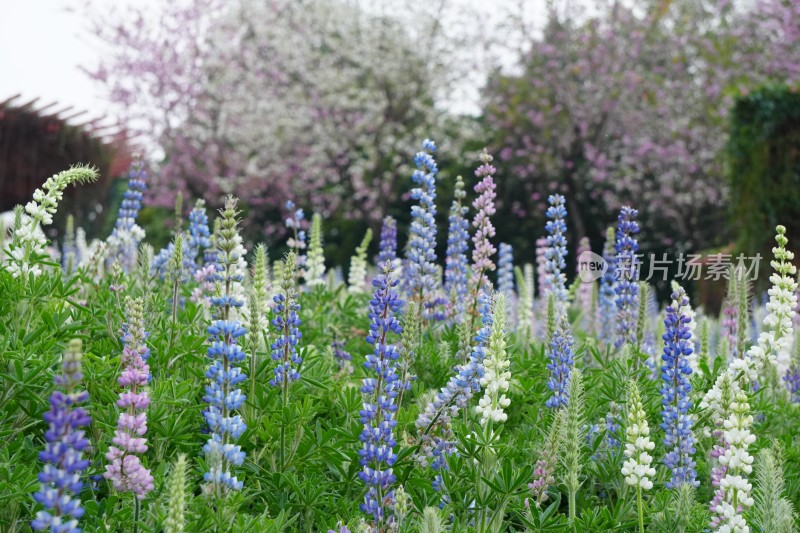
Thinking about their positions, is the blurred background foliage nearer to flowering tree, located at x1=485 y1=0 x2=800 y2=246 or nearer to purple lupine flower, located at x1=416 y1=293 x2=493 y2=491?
flowering tree, located at x1=485 y1=0 x2=800 y2=246

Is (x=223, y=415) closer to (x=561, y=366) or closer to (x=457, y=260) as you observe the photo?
(x=561, y=366)

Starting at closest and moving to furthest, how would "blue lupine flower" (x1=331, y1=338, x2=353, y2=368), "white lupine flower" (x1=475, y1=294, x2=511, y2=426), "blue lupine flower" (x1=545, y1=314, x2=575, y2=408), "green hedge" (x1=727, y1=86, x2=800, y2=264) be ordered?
1. "white lupine flower" (x1=475, y1=294, x2=511, y2=426)
2. "blue lupine flower" (x1=545, y1=314, x2=575, y2=408)
3. "blue lupine flower" (x1=331, y1=338, x2=353, y2=368)
4. "green hedge" (x1=727, y1=86, x2=800, y2=264)

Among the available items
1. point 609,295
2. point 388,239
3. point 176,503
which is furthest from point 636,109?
point 176,503

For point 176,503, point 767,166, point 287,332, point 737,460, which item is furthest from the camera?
point 767,166

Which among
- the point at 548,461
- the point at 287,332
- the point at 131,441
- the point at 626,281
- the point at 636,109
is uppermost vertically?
the point at 636,109

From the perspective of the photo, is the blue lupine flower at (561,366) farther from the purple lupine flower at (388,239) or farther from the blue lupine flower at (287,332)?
the purple lupine flower at (388,239)

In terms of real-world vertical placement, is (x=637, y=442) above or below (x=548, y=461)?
above

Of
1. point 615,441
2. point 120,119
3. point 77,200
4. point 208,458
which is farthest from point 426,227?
point 120,119

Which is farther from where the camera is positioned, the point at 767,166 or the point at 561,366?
the point at 767,166

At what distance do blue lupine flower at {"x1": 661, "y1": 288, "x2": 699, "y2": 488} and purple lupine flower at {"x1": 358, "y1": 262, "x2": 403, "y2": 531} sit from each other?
1.06 m

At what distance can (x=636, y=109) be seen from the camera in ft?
65.4

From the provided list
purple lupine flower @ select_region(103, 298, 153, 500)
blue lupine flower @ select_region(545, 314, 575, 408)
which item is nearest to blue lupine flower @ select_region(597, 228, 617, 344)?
blue lupine flower @ select_region(545, 314, 575, 408)

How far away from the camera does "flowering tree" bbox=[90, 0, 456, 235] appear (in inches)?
809

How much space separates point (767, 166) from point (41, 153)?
39.2ft
